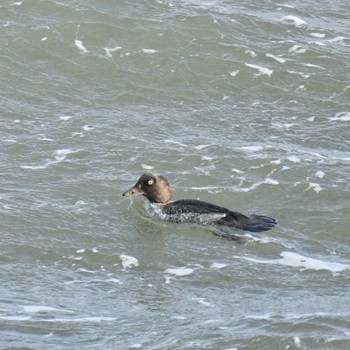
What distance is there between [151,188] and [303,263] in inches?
104

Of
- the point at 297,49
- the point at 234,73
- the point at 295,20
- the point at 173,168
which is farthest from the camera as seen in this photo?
the point at 295,20

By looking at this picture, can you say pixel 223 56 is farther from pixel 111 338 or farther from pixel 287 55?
pixel 111 338

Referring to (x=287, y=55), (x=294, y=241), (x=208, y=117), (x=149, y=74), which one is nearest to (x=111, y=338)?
(x=294, y=241)

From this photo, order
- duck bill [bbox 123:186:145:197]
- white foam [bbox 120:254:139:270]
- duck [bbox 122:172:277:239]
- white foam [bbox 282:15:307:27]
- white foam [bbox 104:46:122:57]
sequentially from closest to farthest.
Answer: white foam [bbox 120:254:139:270]
duck [bbox 122:172:277:239]
duck bill [bbox 123:186:145:197]
white foam [bbox 104:46:122:57]
white foam [bbox 282:15:307:27]

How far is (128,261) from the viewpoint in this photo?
1372 centimetres

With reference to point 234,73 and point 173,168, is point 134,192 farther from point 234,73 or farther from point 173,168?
point 234,73

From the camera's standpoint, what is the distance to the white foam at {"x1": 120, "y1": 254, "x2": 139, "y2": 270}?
13586mm

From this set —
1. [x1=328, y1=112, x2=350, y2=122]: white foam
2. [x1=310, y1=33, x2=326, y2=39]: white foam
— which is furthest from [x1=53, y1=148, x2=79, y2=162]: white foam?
[x1=310, y1=33, x2=326, y2=39]: white foam

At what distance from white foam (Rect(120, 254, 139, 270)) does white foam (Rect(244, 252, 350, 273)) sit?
51.6 inches

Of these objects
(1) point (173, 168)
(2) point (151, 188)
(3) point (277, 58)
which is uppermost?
(3) point (277, 58)

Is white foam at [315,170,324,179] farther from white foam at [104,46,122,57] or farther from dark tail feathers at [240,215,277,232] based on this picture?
white foam at [104,46,122,57]

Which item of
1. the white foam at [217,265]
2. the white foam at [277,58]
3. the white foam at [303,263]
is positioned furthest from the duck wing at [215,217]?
the white foam at [277,58]

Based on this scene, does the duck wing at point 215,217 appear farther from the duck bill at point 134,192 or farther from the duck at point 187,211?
the duck bill at point 134,192

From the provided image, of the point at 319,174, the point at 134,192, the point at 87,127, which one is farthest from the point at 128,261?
the point at 87,127
